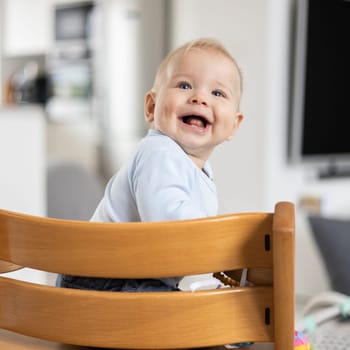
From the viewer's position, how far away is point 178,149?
904 millimetres

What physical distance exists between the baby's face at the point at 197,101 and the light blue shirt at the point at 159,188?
0.03m

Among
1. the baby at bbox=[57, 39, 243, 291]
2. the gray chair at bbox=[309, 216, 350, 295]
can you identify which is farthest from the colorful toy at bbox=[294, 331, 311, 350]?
the gray chair at bbox=[309, 216, 350, 295]

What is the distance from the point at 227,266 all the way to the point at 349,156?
10.2 ft

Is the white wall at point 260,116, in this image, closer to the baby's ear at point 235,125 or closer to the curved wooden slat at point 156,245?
the baby's ear at point 235,125

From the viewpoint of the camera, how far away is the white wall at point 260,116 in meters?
3.21

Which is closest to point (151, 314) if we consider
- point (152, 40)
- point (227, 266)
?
point (227, 266)

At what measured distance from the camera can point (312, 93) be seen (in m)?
3.40

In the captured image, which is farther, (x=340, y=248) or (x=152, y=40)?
(x=152, y=40)

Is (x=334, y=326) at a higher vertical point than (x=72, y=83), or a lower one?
lower

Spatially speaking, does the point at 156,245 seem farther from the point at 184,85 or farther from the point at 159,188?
the point at 184,85

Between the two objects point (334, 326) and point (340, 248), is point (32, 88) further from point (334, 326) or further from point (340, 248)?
point (334, 326)

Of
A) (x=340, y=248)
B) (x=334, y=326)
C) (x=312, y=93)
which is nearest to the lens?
(x=334, y=326)

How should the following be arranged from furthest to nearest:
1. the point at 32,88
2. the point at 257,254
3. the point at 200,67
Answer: the point at 32,88 < the point at 200,67 < the point at 257,254

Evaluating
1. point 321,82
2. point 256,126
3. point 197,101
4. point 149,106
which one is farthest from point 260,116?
point 197,101
